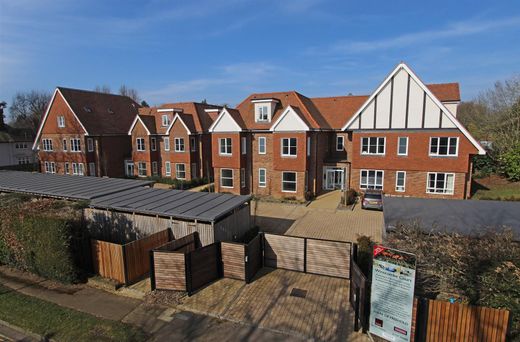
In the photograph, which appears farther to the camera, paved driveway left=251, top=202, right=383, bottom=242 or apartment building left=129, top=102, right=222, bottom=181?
apartment building left=129, top=102, right=222, bottom=181

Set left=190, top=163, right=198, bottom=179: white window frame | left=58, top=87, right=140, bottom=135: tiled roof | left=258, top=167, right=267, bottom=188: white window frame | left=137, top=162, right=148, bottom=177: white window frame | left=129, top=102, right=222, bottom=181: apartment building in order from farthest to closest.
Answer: left=137, top=162, right=148, bottom=177: white window frame → left=58, top=87, right=140, bottom=135: tiled roof → left=190, top=163, right=198, bottom=179: white window frame → left=129, top=102, right=222, bottom=181: apartment building → left=258, top=167, right=267, bottom=188: white window frame

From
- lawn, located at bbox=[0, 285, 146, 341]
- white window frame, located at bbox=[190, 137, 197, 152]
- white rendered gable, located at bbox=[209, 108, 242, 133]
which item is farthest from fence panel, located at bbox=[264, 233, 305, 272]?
white window frame, located at bbox=[190, 137, 197, 152]

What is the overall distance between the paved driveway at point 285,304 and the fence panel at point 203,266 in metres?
0.30

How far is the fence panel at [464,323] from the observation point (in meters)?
7.09

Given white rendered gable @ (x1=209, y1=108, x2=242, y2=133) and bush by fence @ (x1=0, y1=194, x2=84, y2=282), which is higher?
white rendered gable @ (x1=209, y1=108, x2=242, y2=133)

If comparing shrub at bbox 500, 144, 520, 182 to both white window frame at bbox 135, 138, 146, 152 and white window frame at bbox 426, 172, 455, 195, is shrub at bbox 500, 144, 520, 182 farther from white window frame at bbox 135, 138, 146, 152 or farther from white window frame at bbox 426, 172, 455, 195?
white window frame at bbox 135, 138, 146, 152

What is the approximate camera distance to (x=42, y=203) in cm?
1391

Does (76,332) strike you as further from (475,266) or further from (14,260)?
(475,266)

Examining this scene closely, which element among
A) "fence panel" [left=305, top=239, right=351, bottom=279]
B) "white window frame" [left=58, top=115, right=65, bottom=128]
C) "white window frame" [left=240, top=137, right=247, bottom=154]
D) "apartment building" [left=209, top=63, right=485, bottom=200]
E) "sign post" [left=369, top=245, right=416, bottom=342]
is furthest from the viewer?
"white window frame" [left=58, top=115, right=65, bottom=128]

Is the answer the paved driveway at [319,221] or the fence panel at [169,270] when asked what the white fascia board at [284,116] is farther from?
the fence panel at [169,270]

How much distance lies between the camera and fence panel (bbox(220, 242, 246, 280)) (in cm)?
1122

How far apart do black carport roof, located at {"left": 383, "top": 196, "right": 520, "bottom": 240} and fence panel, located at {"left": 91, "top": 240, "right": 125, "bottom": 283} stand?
10.2 m

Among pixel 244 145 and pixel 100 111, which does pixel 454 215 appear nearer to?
pixel 244 145

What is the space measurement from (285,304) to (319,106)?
24814mm
